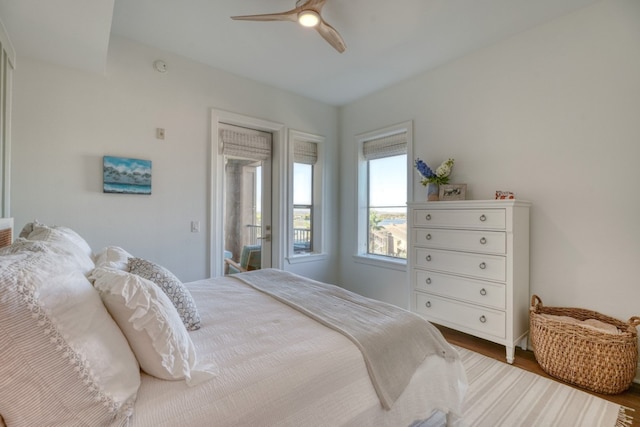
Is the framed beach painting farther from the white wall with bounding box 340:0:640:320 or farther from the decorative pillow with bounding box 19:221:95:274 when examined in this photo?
→ the white wall with bounding box 340:0:640:320

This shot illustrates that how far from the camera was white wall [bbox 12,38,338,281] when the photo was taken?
221 cm

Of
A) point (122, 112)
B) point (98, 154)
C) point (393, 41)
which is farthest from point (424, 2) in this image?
point (98, 154)

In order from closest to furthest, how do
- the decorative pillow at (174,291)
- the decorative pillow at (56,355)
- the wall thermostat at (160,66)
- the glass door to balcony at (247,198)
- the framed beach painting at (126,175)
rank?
the decorative pillow at (56,355)
the decorative pillow at (174,291)
the framed beach painting at (126,175)
the wall thermostat at (160,66)
the glass door to balcony at (247,198)

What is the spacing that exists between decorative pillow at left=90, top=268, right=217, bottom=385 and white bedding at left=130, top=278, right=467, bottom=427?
4cm

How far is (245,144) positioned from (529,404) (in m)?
3.39

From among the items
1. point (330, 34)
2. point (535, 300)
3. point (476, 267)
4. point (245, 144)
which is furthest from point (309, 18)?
point (535, 300)

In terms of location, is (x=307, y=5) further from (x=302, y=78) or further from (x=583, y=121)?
(x=583, y=121)

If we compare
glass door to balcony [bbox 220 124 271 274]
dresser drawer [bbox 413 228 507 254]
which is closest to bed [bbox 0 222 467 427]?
dresser drawer [bbox 413 228 507 254]

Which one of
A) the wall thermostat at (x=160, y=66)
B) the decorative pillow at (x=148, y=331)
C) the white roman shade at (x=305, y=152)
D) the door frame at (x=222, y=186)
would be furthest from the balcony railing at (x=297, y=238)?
the decorative pillow at (x=148, y=331)

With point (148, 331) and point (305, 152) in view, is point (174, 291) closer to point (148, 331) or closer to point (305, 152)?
point (148, 331)

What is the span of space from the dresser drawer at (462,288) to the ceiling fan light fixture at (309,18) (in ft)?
7.58

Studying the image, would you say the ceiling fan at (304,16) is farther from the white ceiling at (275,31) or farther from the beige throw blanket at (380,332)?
the beige throw blanket at (380,332)

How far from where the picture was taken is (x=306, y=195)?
4.08 meters

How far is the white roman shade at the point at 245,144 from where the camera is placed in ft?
10.6
